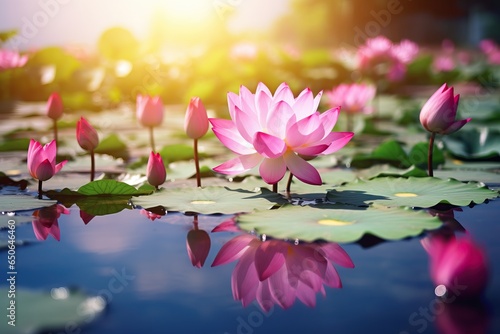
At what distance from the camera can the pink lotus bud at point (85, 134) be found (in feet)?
5.55

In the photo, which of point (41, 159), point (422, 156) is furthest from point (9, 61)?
point (422, 156)

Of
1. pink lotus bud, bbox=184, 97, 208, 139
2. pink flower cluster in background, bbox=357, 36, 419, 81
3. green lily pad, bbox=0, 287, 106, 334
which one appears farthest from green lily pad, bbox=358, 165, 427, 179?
pink flower cluster in background, bbox=357, 36, 419, 81

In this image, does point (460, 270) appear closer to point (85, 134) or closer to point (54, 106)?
point (85, 134)

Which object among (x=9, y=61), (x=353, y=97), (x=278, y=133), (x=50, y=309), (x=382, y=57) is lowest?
(x=50, y=309)

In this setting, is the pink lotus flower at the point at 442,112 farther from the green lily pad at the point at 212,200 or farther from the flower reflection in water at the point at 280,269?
the flower reflection in water at the point at 280,269

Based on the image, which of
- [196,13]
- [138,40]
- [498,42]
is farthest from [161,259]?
[498,42]

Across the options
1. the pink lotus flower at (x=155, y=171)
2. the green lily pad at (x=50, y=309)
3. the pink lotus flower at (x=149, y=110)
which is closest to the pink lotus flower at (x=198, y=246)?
the green lily pad at (x=50, y=309)

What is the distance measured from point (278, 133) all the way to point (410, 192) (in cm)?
38

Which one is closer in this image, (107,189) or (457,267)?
(457,267)

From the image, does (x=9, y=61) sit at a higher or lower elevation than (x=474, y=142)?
higher

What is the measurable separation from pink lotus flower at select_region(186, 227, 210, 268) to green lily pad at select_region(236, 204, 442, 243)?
0.26 feet

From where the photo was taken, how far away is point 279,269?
100 centimetres

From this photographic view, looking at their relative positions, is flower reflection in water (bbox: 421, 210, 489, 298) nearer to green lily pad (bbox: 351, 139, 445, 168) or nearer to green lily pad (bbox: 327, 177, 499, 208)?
green lily pad (bbox: 327, 177, 499, 208)

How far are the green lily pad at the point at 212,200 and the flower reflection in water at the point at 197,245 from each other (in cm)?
10
